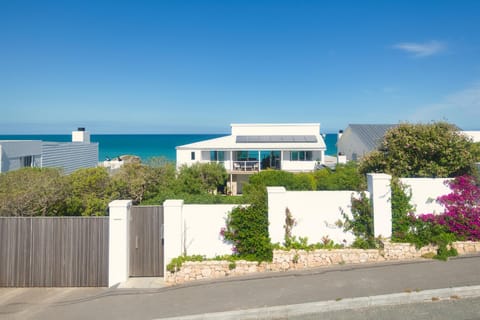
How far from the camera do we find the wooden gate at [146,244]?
315 inches

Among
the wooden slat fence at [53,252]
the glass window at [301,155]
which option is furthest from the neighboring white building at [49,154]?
the glass window at [301,155]

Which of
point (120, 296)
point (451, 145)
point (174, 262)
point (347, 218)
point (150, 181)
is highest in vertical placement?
point (451, 145)

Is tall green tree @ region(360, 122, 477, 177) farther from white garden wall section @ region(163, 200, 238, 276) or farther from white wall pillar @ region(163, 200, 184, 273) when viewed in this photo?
white wall pillar @ region(163, 200, 184, 273)

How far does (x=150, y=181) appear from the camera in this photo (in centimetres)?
1338

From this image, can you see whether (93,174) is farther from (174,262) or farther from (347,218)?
(347,218)

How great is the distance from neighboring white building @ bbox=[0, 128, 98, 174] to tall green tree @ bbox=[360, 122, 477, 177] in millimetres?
14969

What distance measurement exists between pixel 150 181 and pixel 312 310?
9.24 m

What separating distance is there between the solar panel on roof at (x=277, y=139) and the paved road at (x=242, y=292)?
19695 millimetres

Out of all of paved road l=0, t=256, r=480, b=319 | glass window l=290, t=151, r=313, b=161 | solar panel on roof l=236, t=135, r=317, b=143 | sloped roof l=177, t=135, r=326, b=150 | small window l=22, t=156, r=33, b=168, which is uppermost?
solar panel on roof l=236, t=135, r=317, b=143

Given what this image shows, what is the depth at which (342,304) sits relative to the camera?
607 cm

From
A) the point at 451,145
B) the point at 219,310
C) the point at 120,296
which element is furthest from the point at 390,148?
the point at 120,296

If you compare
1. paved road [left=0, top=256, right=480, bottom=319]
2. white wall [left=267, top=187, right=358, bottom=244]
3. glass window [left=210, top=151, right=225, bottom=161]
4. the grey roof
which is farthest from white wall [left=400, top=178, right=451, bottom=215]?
glass window [left=210, top=151, right=225, bottom=161]

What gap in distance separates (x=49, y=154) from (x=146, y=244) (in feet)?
54.2

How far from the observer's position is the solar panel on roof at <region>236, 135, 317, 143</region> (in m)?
27.1
